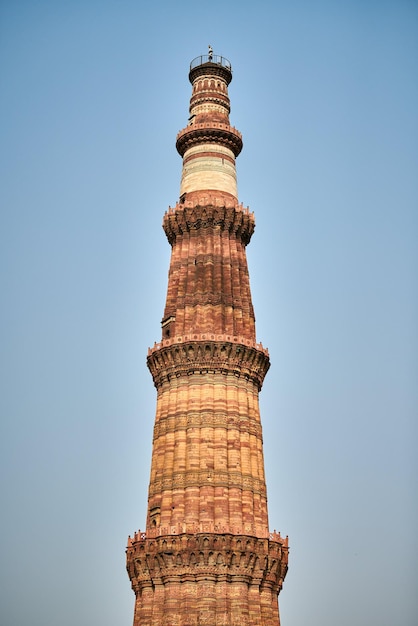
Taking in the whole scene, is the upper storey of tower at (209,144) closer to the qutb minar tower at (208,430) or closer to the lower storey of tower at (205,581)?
the qutb minar tower at (208,430)

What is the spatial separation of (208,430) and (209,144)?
61.8 feet

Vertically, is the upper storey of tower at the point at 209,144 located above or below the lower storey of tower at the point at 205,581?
above

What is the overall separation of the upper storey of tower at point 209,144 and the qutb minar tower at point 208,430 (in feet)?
0.28

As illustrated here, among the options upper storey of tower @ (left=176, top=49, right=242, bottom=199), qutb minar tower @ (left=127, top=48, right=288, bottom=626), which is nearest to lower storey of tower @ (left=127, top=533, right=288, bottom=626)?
qutb minar tower @ (left=127, top=48, right=288, bottom=626)

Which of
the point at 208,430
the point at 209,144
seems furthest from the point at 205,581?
the point at 209,144

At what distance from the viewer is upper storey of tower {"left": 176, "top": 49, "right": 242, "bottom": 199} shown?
153 feet

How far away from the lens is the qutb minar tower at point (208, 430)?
1351 inches

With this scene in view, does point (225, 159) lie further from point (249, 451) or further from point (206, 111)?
point (249, 451)

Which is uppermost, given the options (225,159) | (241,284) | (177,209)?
(225,159)

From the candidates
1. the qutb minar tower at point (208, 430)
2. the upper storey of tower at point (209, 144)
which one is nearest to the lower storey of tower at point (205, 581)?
the qutb minar tower at point (208, 430)

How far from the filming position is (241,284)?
43.3m

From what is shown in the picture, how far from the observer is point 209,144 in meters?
48.0

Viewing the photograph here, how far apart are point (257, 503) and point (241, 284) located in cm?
1222

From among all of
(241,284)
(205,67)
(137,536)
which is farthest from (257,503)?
(205,67)
